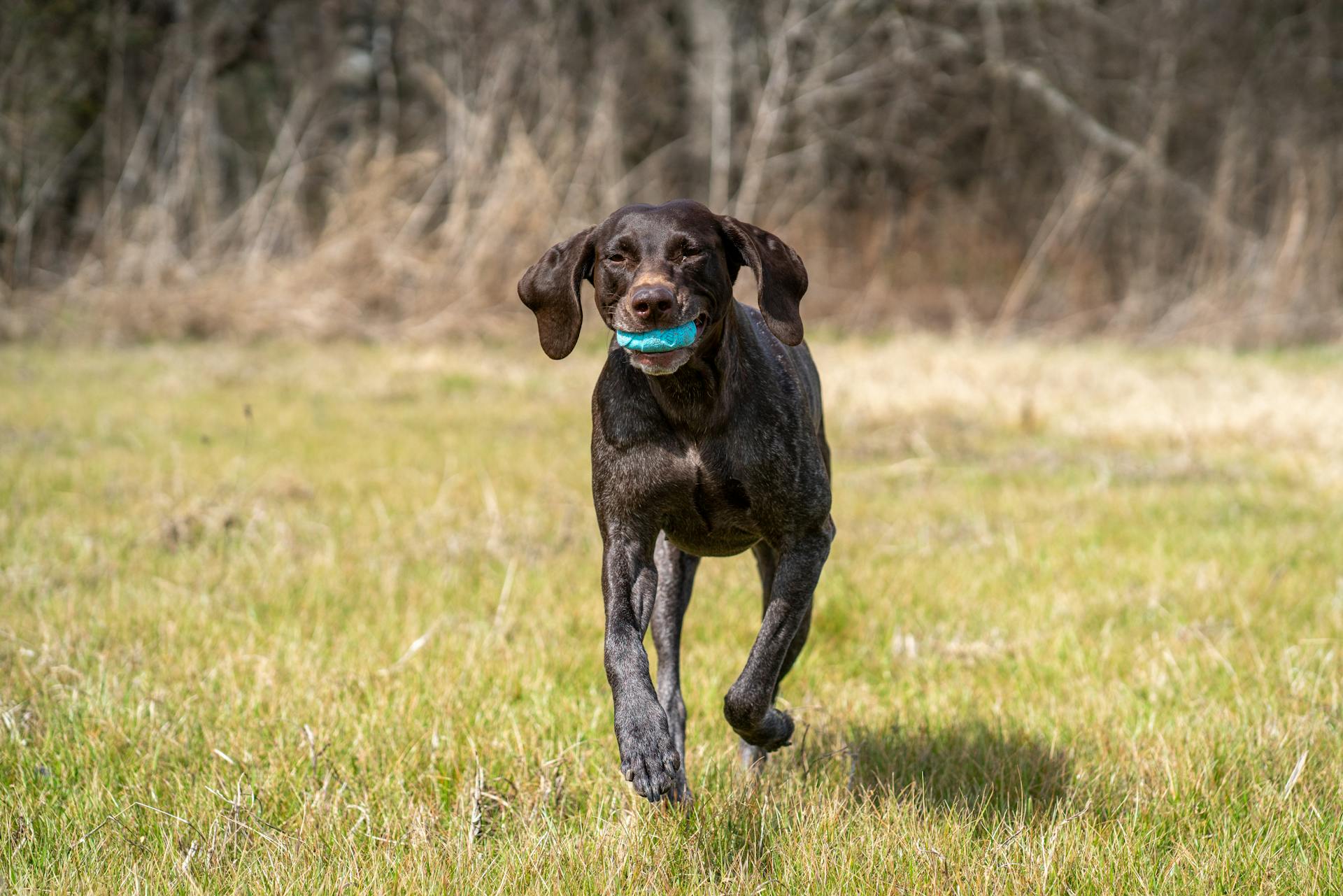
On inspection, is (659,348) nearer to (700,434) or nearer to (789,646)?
(700,434)

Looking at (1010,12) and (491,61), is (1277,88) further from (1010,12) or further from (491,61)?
(491,61)

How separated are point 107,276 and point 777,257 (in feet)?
39.0

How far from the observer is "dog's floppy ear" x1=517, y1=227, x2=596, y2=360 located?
2990 mm

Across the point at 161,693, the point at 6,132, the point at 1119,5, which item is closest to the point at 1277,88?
the point at 1119,5

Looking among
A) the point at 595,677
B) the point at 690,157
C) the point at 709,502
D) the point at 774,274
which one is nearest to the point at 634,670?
the point at 709,502

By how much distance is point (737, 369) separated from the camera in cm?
297

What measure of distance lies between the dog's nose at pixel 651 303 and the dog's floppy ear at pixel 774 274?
0.33m

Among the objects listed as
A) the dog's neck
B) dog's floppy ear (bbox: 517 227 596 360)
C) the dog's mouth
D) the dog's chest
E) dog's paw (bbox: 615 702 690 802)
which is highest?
dog's floppy ear (bbox: 517 227 596 360)

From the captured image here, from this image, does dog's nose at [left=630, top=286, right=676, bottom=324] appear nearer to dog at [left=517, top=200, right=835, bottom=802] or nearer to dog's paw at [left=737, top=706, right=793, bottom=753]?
dog at [left=517, top=200, right=835, bottom=802]

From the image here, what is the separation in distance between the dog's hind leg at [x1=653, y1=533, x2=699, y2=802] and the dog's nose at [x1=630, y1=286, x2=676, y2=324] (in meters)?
0.73

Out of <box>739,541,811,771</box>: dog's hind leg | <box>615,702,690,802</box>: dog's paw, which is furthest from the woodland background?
<box>615,702,690,802</box>: dog's paw

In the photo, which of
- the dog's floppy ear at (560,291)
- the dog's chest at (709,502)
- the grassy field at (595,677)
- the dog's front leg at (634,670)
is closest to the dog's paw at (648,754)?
the dog's front leg at (634,670)

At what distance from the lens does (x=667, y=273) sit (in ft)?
9.17

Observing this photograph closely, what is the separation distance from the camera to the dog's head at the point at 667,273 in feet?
9.09
